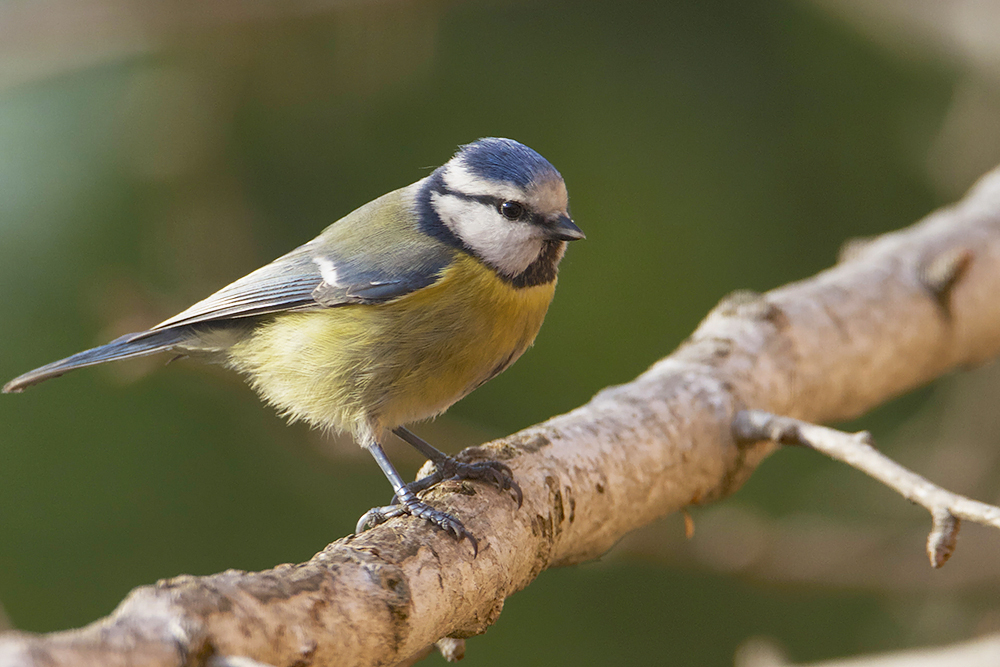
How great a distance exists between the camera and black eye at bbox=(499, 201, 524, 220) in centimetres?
111

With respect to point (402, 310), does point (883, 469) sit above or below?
below

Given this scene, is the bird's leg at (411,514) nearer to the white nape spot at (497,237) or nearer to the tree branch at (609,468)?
the tree branch at (609,468)

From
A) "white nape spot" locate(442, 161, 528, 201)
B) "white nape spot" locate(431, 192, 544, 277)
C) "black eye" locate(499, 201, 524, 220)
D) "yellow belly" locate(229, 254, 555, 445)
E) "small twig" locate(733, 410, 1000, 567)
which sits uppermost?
"white nape spot" locate(442, 161, 528, 201)

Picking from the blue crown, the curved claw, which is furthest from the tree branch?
the blue crown

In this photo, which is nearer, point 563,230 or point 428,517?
point 428,517

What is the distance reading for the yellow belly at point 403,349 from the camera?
1058 mm

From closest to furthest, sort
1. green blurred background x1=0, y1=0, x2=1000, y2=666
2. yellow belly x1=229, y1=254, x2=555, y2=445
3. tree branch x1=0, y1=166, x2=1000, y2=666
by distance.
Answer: tree branch x1=0, y1=166, x2=1000, y2=666
yellow belly x1=229, y1=254, x2=555, y2=445
green blurred background x1=0, y1=0, x2=1000, y2=666

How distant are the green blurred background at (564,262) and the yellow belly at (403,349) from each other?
567 millimetres

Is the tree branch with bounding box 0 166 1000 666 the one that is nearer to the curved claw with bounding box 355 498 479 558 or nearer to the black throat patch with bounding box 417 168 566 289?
the curved claw with bounding box 355 498 479 558

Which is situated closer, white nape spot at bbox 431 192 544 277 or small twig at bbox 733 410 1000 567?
small twig at bbox 733 410 1000 567

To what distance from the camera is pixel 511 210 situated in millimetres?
1113

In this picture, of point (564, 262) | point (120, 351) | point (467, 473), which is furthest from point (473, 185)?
point (564, 262)

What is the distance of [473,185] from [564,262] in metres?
0.81

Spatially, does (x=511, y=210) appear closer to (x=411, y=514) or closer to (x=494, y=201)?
(x=494, y=201)
